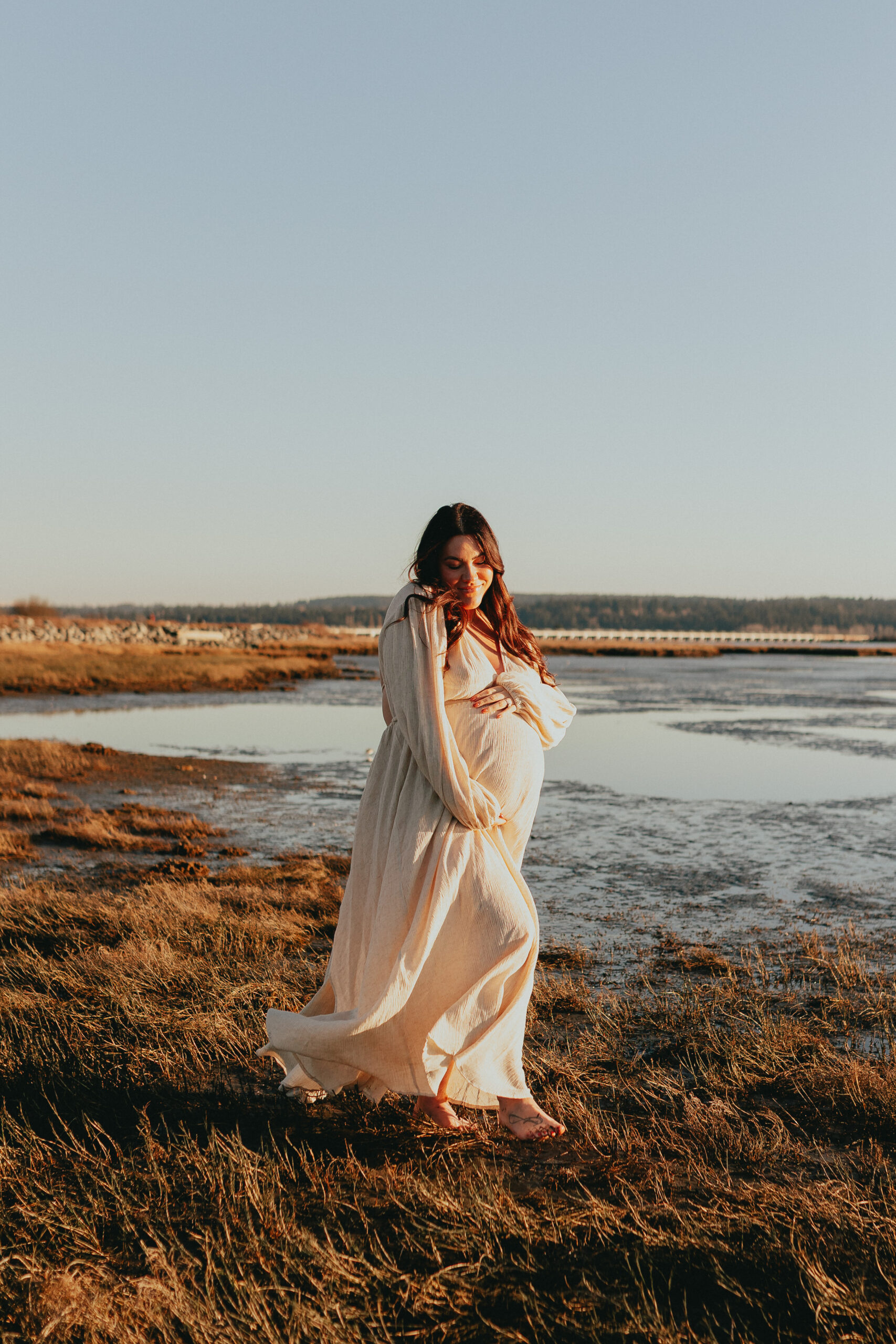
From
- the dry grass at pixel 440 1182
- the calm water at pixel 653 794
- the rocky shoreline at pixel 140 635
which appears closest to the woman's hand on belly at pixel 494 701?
the dry grass at pixel 440 1182

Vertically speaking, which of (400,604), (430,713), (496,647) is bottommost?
(430,713)

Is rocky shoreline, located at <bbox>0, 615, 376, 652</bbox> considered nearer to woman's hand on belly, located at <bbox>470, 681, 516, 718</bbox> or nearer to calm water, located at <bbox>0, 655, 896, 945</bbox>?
calm water, located at <bbox>0, 655, 896, 945</bbox>

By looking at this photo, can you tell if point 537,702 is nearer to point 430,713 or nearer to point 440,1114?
point 430,713

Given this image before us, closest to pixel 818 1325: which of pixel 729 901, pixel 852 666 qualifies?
pixel 729 901

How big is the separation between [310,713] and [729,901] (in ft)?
64.3

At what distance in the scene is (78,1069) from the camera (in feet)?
13.1

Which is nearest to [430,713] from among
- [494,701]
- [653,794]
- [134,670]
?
[494,701]

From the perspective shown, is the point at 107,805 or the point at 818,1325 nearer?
the point at 818,1325

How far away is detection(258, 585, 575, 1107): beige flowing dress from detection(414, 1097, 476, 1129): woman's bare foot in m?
0.06

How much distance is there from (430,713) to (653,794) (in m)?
10.4

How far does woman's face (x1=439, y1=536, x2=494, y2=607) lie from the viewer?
3.57 m

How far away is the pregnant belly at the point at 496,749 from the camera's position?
347cm

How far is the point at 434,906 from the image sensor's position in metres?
3.34

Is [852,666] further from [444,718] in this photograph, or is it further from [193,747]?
[444,718]
